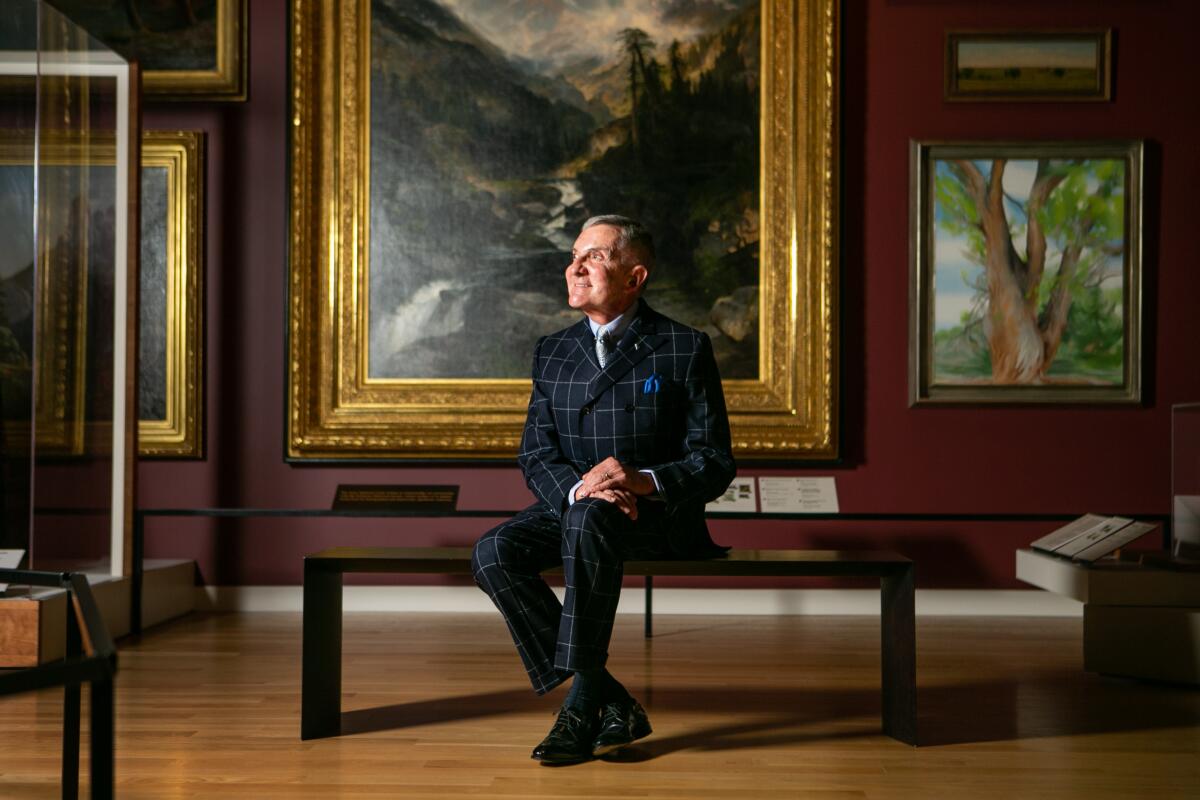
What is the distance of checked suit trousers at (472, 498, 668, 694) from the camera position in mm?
3092

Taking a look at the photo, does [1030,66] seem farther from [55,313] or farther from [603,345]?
[55,313]

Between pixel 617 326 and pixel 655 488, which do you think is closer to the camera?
pixel 655 488

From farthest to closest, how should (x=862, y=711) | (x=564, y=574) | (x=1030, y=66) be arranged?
(x=1030, y=66)
(x=862, y=711)
(x=564, y=574)

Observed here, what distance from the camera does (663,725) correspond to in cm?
354

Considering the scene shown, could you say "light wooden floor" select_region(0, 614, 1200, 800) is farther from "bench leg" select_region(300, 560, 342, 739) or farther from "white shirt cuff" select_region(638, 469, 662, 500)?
"white shirt cuff" select_region(638, 469, 662, 500)

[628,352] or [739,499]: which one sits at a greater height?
[628,352]

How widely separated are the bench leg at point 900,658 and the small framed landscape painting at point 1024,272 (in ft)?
9.05

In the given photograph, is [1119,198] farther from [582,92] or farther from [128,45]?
[128,45]

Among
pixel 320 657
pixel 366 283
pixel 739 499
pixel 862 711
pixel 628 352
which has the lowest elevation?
pixel 862 711

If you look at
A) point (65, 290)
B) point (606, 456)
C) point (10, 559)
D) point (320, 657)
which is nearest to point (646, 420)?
point (606, 456)

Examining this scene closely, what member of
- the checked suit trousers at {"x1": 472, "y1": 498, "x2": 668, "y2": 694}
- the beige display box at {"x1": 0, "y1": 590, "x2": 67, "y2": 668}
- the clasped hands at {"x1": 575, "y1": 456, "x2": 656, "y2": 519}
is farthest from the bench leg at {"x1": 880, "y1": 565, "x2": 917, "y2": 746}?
the beige display box at {"x1": 0, "y1": 590, "x2": 67, "y2": 668}

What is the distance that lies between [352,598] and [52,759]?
2973 millimetres

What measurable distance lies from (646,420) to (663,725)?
94cm

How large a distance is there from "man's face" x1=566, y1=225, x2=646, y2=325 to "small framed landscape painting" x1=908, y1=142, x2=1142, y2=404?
9.78 feet
